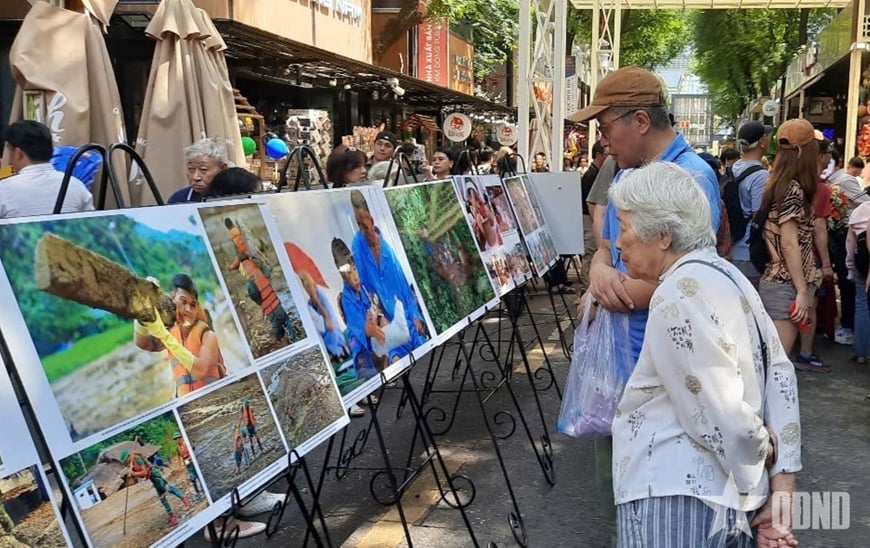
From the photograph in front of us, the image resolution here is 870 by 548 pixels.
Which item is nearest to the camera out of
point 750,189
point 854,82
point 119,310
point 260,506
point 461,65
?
point 119,310

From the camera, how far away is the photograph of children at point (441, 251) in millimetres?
3848

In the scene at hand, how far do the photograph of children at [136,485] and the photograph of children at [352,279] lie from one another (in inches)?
37.0

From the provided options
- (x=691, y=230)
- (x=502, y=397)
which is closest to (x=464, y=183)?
(x=502, y=397)

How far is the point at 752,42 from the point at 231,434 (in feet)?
130

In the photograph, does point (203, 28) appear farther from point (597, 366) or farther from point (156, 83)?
point (597, 366)

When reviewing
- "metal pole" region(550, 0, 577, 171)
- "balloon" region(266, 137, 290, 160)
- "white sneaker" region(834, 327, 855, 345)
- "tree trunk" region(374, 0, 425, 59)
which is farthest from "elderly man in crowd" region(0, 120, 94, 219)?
"tree trunk" region(374, 0, 425, 59)

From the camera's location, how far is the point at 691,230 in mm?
2227

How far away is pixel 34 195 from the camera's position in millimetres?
4695

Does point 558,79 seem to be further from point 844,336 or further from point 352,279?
point 352,279

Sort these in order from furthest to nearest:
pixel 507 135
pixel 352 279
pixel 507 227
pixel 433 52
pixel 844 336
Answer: pixel 433 52
pixel 507 135
pixel 844 336
pixel 507 227
pixel 352 279

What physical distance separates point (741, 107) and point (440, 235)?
54020 millimetres

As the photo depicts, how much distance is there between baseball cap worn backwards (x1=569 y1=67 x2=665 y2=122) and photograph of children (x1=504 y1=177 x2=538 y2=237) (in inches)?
122

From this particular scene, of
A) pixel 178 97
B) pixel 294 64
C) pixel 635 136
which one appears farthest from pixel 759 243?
pixel 294 64

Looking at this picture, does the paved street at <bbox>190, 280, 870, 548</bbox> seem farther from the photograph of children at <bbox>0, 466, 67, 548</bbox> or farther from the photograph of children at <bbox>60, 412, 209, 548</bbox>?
the photograph of children at <bbox>0, 466, 67, 548</bbox>
